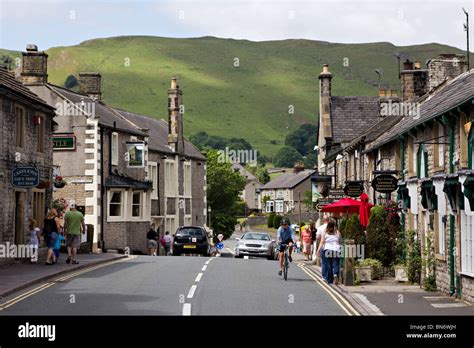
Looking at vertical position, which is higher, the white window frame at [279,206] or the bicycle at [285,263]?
the white window frame at [279,206]

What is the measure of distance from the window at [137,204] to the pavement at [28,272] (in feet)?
56.5

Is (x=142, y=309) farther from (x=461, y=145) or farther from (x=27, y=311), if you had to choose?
(x=461, y=145)

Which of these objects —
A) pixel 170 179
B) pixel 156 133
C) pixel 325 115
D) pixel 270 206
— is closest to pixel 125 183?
pixel 170 179

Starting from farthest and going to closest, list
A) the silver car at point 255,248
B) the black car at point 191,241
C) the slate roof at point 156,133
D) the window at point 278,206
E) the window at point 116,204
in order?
the window at point 278,206
the slate roof at point 156,133
the window at point 116,204
the black car at point 191,241
the silver car at point 255,248

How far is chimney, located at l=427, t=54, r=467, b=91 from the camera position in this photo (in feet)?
106

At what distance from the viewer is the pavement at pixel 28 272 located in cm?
2073

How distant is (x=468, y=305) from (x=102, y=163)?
29658mm

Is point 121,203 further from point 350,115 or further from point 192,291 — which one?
point 192,291

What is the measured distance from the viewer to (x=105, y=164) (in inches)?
1802

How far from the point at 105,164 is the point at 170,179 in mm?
13266

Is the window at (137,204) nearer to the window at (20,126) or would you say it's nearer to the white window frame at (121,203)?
the white window frame at (121,203)

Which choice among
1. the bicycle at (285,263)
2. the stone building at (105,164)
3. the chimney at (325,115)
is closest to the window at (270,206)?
the stone building at (105,164)

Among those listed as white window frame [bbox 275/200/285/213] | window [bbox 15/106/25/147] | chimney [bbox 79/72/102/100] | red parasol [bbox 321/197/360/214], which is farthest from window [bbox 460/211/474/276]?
white window frame [bbox 275/200/285/213]

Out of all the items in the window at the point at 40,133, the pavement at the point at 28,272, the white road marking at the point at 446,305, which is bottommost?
the white road marking at the point at 446,305
